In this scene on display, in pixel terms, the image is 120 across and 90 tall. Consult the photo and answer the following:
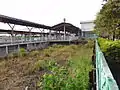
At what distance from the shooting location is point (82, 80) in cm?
560

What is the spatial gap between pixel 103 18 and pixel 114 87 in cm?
1481

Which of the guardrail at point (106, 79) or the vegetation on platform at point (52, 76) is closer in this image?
the guardrail at point (106, 79)

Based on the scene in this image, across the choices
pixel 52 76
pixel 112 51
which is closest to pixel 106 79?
pixel 52 76

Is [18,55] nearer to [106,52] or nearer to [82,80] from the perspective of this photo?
[106,52]

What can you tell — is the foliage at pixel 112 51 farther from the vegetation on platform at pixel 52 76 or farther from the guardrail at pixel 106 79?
the guardrail at pixel 106 79

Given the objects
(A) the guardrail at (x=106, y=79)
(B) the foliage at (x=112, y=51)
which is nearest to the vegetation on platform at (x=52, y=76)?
(B) the foliage at (x=112, y=51)

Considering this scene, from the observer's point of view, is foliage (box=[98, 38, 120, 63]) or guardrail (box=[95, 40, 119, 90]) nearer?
guardrail (box=[95, 40, 119, 90])

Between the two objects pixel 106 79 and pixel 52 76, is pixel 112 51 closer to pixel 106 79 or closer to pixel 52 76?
pixel 52 76

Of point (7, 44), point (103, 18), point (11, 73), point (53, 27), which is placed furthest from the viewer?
point (53, 27)

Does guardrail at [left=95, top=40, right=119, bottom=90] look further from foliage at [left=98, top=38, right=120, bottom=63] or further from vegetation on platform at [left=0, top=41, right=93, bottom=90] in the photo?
foliage at [left=98, top=38, right=120, bottom=63]

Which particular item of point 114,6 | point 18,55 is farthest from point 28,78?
point 18,55

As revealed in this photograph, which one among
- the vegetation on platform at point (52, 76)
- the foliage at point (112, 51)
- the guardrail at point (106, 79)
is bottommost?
the vegetation on platform at point (52, 76)

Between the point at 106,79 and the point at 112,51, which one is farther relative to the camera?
the point at 112,51

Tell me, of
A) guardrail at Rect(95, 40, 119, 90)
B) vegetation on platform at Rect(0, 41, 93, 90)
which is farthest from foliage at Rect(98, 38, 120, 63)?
guardrail at Rect(95, 40, 119, 90)
